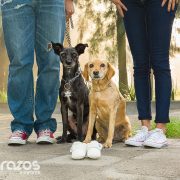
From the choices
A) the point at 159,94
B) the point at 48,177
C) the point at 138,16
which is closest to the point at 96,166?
the point at 48,177

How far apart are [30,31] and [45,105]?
26.6 inches

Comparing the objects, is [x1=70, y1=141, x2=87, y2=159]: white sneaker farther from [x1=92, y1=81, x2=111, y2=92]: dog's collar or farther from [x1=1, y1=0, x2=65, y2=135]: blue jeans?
[x1=1, y1=0, x2=65, y2=135]: blue jeans

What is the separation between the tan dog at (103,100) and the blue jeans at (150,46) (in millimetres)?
214

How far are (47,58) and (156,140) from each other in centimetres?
121

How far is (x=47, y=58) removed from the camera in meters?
4.10

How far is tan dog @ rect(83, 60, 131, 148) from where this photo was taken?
3.93m

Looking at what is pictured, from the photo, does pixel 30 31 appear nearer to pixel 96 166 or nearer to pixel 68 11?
pixel 68 11

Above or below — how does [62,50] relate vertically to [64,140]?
above

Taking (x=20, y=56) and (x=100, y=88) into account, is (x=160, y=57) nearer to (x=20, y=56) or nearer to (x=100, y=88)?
(x=100, y=88)

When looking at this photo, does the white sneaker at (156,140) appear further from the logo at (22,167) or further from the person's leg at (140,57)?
the logo at (22,167)

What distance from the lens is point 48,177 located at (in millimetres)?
2605

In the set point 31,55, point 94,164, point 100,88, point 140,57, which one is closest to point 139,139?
point 100,88

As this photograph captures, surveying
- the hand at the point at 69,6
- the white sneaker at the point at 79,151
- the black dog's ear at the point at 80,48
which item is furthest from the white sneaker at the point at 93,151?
the hand at the point at 69,6

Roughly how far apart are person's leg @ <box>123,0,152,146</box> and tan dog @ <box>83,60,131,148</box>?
189 millimetres
